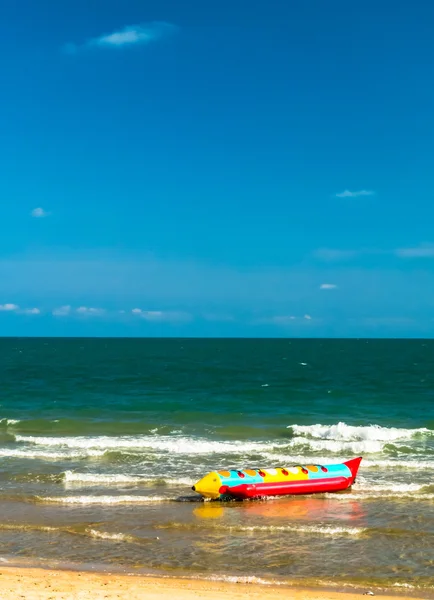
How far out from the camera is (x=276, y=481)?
21.6m

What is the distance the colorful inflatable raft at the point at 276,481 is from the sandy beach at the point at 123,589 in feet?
23.0

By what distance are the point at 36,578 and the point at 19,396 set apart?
125 ft

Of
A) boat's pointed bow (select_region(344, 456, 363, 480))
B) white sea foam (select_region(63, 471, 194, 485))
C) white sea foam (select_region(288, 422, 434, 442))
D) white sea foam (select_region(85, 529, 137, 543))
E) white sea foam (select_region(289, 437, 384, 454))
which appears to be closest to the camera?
white sea foam (select_region(85, 529, 137, 543))

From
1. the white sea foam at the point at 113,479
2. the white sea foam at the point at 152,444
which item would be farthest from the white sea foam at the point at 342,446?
the white sea foam at the point at 113,479

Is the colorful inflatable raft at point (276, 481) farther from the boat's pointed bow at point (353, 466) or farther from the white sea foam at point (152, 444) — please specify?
the white sea foam at point (152, 444)

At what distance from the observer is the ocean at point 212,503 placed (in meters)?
15.4

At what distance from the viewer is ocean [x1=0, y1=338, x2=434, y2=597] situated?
1538 cm

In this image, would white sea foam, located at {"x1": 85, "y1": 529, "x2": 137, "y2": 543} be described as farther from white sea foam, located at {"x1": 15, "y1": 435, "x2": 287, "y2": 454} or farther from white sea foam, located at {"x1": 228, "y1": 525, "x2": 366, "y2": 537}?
white sea foam, located at {"x1": 15, "y1": 435, "x2": 287, "y2": 454}

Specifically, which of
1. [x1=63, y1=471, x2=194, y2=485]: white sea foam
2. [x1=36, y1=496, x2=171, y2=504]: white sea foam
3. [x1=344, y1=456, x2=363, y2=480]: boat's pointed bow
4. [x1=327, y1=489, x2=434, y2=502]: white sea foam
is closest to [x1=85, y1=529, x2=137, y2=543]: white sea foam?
[x1=36, y1=496, x2=171, y2=504]: white sea foam

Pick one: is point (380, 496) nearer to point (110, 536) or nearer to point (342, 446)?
point (342, 446)

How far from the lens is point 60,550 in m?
16.0

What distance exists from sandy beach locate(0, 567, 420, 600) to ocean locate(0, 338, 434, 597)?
25.4 inches

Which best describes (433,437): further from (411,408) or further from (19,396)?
(19,396)

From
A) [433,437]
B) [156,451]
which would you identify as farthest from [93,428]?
[433,437]
